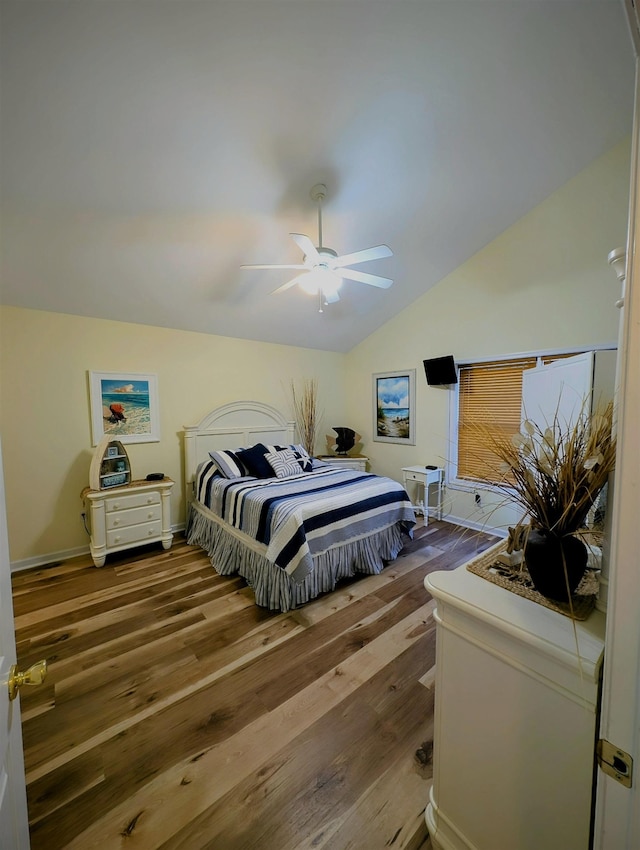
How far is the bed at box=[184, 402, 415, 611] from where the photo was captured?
7.65 ft

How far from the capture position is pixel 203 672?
1792 mm

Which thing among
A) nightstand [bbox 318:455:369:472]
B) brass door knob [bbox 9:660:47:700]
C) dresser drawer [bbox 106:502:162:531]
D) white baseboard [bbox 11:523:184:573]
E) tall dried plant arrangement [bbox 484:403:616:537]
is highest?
tall dried plant arrangement [bbox 484:403:616:537]

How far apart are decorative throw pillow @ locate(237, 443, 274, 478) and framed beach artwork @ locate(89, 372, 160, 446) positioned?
38.4 inches

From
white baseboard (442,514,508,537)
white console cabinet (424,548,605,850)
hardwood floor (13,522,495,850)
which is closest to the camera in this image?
white console cabinet (424,548,605,850)

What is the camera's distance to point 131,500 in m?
3.06

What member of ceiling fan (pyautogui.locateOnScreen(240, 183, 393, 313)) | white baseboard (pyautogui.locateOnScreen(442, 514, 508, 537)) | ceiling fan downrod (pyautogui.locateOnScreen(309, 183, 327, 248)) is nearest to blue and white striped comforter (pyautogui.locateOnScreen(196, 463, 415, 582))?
white baseboard (pyautogui.locateOnScreen(442, 514, 508, 537))

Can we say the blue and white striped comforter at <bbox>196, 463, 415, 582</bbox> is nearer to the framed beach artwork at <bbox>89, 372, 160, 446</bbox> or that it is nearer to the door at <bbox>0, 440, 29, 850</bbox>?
the framed beach artwork at <bbox>89, 372, 160, 446</bbox>

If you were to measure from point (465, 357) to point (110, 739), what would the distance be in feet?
13.4

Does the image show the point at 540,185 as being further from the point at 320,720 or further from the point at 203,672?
the point at 203,672

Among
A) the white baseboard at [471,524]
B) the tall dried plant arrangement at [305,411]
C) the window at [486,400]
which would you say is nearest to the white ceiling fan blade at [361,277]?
the window at [486,400]

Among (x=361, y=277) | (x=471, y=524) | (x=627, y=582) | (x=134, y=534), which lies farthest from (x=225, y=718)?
(x=471, y=524)

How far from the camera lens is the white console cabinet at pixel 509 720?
775mm

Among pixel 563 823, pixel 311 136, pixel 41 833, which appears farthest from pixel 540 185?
pixel 41 833

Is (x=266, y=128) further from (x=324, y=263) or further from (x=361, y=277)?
(x=361, y=277)
